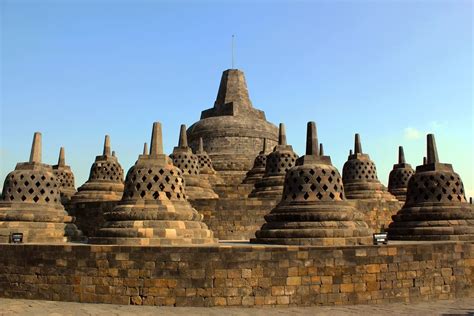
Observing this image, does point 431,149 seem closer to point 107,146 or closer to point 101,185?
point 101,185

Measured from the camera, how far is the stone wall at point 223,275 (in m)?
8.45

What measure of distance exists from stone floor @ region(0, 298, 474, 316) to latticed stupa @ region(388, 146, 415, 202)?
1393 centimetres

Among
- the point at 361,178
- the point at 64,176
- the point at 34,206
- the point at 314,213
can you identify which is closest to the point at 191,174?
the point at 34,206

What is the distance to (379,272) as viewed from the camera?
29.3ft

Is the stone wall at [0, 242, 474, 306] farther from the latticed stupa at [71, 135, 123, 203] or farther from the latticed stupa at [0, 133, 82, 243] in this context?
the latticed stupa at [71, 135, 123, 203]

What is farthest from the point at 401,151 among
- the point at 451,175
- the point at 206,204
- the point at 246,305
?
the point at 246,305

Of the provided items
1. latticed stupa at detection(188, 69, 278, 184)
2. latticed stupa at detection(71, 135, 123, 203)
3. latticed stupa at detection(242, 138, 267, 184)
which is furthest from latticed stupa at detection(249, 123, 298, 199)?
latticed stupa at detection(71, 135, 123, 203)

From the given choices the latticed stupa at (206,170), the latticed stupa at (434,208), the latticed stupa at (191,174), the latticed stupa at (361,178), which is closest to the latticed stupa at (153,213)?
the latticed stupa at (434,208)

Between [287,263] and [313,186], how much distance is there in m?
2.75

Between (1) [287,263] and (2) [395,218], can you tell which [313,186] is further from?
(2) [395,218]

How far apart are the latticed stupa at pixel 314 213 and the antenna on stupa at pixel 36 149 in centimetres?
731

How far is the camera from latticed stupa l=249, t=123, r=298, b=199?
707 inches

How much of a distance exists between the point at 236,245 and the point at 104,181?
1212 cm

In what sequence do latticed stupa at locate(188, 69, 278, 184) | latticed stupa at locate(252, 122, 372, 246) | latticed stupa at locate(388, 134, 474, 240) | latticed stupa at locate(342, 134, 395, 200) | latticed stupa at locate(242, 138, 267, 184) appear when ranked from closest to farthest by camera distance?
1. latticed stupa at locate(252, 122, 372, 246)
2. latticed stupa at locate(388, 134, 474, 240)
3. latticed stupa at locate(342, 134, 395, 200)
4. latticed stupa at locate(242, 138, 267, 184)
5. latticed stupa at locate(188, 69, 278, 184)
